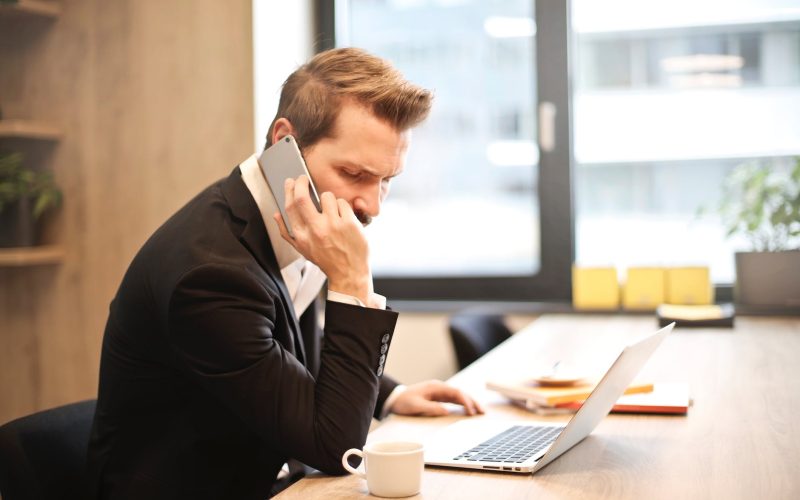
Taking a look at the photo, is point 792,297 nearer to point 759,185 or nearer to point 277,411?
point 759,185

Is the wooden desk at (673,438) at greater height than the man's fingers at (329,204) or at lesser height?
lesser

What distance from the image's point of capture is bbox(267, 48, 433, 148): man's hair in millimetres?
1522

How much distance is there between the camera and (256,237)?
1.44 metres

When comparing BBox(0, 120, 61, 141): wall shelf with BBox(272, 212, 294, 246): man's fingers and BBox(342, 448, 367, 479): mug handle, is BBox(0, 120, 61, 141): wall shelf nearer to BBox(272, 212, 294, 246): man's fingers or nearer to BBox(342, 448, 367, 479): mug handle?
BBox(272, 212, 294, 246): man's fingers

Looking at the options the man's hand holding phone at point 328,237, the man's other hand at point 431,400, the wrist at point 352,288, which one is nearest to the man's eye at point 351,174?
the man's hand holding phone at point 328,237

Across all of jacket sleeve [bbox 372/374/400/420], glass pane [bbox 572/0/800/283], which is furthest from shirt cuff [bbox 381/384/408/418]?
glass pane [bbox 572/0/800/283]

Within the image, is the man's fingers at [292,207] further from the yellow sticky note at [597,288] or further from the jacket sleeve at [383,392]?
the yellow sticky note at [597,288]

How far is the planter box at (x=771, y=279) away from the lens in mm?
3051

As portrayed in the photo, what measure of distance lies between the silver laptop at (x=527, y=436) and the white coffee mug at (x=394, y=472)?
0.44 ft

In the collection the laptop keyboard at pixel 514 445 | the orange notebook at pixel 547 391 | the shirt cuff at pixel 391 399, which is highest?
the orange notebook at pixel 547 391

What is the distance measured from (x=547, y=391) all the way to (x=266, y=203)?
614 mm

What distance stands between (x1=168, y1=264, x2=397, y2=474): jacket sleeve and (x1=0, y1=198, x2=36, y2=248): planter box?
221 centimetres

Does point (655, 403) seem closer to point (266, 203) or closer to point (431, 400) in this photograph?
point (431, 400)

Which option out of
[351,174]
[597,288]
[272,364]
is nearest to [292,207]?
[351,174]
